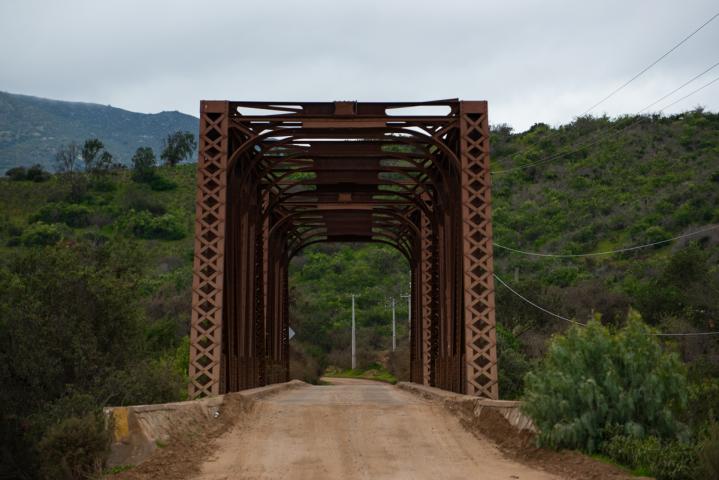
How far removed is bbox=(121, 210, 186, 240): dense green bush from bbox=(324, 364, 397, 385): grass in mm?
17517

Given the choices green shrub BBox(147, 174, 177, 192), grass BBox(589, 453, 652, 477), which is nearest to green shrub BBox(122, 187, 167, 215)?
green shrub BBox(147, 174, 177, 192)

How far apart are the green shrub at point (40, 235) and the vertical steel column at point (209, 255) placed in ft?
152

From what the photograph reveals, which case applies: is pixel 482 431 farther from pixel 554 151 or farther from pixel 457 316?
pixel 554 151

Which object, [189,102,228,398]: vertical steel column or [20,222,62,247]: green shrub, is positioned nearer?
[189,102,228,398]: vertical steel column

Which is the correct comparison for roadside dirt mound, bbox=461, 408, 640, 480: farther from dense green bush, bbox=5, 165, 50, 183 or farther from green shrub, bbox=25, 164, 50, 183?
dense green bush, bbox=5, 165, 50, 183

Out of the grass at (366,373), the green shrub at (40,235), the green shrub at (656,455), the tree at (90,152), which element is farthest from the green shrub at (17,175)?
the green shrub at (656,455)

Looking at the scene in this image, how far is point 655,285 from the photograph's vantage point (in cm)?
4034

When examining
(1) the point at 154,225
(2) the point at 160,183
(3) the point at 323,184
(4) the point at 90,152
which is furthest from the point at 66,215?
(3) the point at 323,184

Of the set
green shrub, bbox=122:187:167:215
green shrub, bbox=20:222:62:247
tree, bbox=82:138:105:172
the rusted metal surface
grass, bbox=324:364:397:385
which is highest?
tree, bbox=82:138:105:172

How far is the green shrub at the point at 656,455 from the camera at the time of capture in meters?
9.32

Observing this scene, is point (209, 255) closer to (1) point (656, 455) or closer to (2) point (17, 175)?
(1) point (656, 455)

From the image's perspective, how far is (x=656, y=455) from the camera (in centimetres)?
970

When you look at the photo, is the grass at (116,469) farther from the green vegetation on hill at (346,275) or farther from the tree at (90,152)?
the tree at (90,152)

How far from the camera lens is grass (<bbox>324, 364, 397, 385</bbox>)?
59.2 meters
